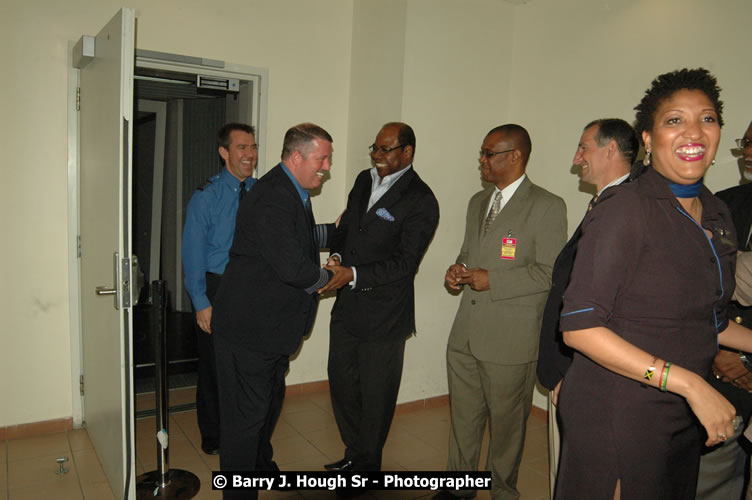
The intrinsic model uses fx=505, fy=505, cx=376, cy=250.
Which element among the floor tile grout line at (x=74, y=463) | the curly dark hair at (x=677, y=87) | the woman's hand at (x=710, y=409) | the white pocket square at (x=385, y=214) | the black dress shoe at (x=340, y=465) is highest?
the curly dark hair at (x=677, y=87)

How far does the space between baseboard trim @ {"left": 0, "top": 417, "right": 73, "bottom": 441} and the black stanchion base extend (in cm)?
95

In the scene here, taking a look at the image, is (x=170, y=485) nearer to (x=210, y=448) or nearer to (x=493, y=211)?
(x=210, y=448)

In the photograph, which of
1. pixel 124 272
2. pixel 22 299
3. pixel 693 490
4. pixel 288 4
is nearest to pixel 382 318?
pixel 124 272

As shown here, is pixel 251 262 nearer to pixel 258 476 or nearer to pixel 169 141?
pixel 258 476

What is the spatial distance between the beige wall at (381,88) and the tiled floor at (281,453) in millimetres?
292

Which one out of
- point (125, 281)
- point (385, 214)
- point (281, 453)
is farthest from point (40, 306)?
point (385, 214)

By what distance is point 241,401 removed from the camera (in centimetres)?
235

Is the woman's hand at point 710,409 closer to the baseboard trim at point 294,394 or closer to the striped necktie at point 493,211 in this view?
the striped necktie at point 493,211

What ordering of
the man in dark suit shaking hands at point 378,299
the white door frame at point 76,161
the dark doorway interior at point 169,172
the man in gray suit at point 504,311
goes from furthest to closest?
the dark doorway interior at point 169,172 < the white door frame at point 76,161 < the man in dark suit shaking hands at point 378,299 < the man in gray suit at point 504,311

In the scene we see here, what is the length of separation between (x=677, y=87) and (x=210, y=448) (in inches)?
121

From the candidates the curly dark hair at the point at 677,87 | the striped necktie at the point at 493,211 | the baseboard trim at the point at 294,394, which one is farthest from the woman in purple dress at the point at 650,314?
the baseboard trim at the point at 294,394

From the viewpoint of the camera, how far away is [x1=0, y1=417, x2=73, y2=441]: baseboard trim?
3.25 meters

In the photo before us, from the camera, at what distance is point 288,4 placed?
3871mm

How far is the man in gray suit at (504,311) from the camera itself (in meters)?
2.55
